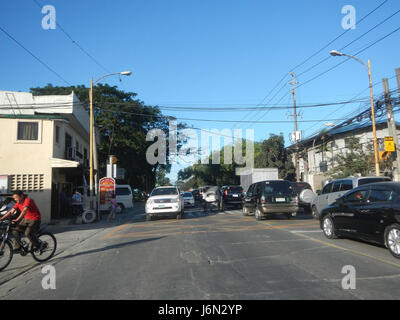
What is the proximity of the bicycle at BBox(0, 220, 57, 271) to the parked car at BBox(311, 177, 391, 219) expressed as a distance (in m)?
10.7

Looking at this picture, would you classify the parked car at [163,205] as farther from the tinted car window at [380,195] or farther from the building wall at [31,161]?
the tinted car window at [380,195]

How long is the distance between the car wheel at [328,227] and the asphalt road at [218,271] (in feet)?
0.74

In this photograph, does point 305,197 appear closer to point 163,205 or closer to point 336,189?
point 336,189

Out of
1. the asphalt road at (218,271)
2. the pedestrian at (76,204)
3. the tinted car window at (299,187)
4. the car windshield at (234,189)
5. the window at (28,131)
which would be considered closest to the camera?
the asphalt road at (218,271)

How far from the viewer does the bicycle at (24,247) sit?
7523mm

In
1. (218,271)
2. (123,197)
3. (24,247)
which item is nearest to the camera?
(218,271)

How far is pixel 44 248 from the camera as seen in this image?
328 inches

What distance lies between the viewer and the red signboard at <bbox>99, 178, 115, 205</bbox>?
1984 cm

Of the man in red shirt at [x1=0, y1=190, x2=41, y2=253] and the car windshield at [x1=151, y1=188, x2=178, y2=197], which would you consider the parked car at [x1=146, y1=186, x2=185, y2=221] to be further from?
the man in red shirt at [x1=0, y1=190, x2=41, y2=253]

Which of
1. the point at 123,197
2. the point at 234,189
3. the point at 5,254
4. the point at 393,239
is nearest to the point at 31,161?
the point at 123,197

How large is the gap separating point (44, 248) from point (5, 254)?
3.10ft

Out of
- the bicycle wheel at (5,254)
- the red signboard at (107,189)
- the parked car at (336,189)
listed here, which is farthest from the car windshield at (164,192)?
the bicycle wheel at (5,254)

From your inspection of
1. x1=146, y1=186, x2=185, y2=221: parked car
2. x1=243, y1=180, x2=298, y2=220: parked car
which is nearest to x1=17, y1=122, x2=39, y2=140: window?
x1=146, y1=186, x2=185, y2=221: parked car
